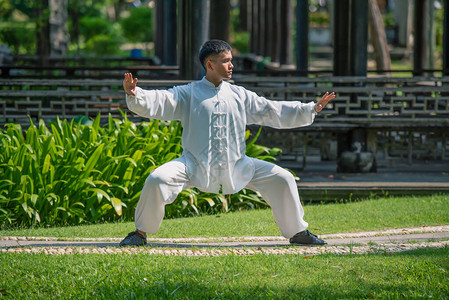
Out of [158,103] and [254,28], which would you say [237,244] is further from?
[254,28]

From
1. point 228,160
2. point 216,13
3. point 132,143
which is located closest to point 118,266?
point 228,160

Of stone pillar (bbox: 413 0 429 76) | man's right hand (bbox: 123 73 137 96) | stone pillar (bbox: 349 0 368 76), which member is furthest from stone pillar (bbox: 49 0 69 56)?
man's right hand (bbox: 123 73 137 96)

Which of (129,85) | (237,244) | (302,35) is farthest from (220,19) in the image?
(129,85)

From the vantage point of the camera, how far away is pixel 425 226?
7.71m

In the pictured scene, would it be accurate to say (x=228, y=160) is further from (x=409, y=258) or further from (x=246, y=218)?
(x=246, y=218)

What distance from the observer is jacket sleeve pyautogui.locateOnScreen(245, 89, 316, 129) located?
20.1ft

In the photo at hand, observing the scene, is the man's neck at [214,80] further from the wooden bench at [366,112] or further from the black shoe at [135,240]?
the wooden bench at [366,112]

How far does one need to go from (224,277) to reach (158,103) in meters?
1.54

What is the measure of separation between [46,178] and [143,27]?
44604mm

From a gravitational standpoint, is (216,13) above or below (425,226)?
above

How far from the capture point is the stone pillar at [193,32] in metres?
10.4

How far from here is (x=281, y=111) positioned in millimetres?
6172

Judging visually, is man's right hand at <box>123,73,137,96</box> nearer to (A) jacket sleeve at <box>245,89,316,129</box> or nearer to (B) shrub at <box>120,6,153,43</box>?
(A) jacket sleeve at <box>245,89,316,129</box>

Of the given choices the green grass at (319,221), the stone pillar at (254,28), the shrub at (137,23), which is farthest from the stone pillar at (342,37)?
the shrub at (137,23)
